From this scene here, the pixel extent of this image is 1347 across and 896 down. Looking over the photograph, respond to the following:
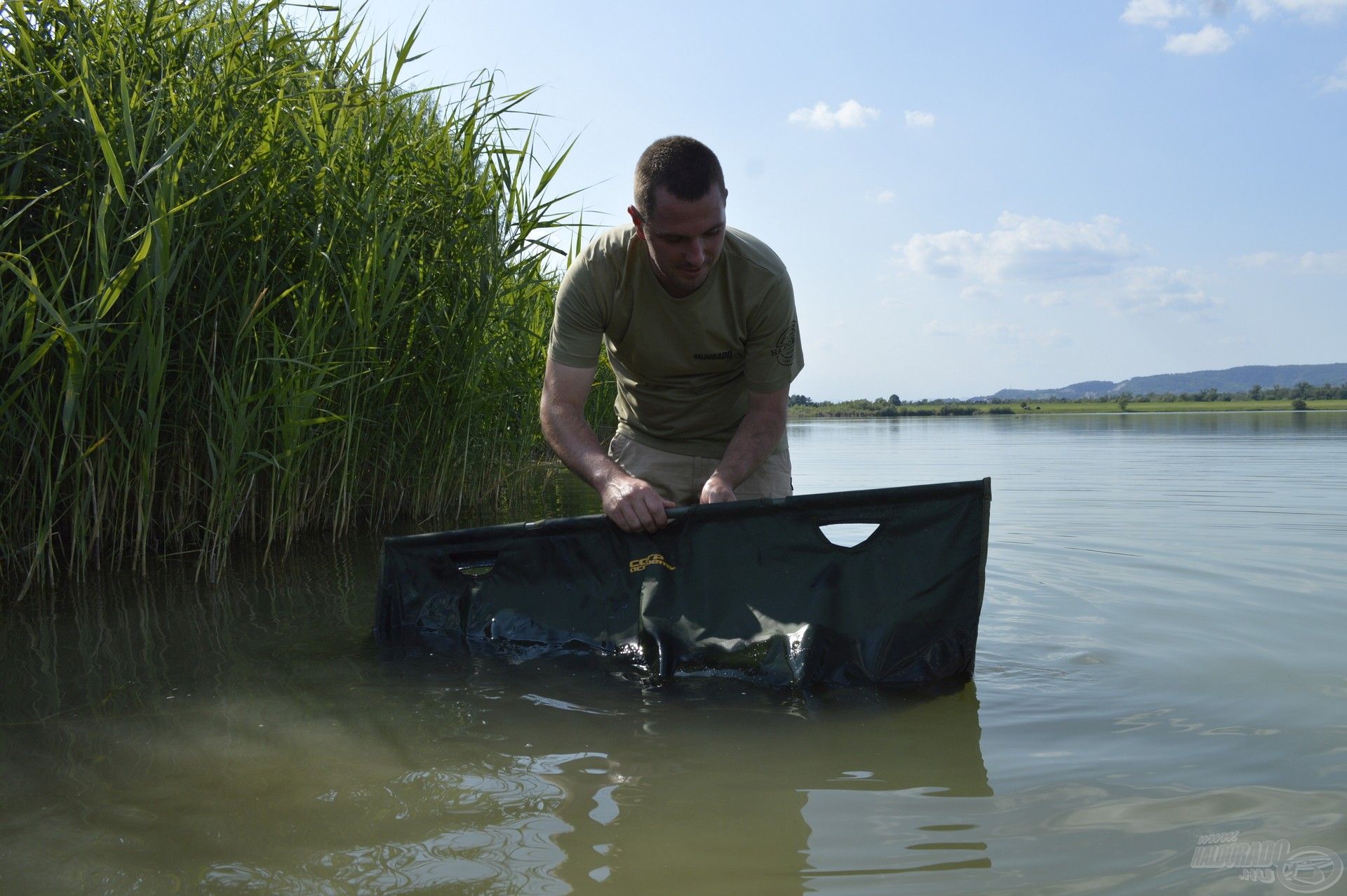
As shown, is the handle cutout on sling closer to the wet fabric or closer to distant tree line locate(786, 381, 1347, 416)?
the wet fabric

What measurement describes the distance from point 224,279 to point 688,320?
2221 mm

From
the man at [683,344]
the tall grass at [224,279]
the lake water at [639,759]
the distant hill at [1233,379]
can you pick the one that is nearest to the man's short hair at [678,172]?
the man at [683,344]

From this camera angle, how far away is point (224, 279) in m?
4.23

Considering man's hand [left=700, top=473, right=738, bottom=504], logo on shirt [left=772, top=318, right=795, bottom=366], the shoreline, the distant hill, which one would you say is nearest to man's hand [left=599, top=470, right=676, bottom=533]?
man's hand [left=700, top=473, right=738, bottom=504]

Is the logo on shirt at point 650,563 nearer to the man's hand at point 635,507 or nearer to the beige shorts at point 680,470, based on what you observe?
the man's hand at point 635,507

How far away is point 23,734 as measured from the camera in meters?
2.40

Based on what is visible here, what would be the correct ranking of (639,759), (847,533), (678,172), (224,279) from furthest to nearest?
(847,533) < (224,279) < (678,172) < (639,759)

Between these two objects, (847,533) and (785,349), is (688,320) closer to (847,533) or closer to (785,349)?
(785,349)

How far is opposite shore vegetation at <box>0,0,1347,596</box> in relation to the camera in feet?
12.1

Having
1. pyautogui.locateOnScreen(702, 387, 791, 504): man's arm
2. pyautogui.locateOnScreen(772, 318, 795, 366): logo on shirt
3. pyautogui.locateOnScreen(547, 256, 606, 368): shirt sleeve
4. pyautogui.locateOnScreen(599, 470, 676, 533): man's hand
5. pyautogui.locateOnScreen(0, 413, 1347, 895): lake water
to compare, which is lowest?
pyautogui.locateOnScreen(0, 413, 1347, 895): lake water

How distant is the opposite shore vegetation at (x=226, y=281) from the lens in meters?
3.70

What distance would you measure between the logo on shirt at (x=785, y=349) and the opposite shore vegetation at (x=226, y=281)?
2.00 m

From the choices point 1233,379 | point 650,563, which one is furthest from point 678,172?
point 1233,379

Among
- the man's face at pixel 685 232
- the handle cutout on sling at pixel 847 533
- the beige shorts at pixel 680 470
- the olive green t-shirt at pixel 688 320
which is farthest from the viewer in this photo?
the handle cutout on sling at pixel 847 533
